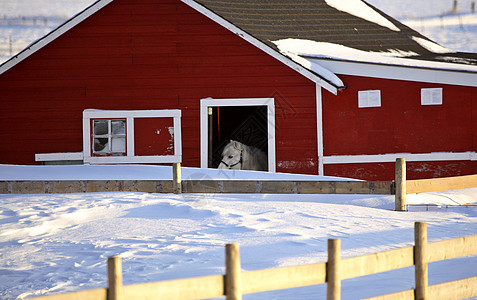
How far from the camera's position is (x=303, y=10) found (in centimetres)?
2186

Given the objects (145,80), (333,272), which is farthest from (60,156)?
(333,272)

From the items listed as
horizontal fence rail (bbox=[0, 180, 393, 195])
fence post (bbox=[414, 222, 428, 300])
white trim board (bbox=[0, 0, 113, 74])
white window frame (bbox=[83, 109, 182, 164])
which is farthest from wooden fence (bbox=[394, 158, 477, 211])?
white trim board (bbox=[0, 0, 113, 74])

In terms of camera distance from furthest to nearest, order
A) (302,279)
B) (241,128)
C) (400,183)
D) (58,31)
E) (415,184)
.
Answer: (241,128), (58,31), (415,184), (400,183), (302,279)

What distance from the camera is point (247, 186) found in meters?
10.9

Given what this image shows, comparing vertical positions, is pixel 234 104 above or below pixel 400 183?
above

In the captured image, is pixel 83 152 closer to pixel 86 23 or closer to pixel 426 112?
pixel 86 23

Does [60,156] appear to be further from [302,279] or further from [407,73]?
[302,279]

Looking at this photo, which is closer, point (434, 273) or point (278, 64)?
point (434, 273)

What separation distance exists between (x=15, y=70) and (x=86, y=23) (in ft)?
7.00

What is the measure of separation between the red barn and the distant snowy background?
187 feet

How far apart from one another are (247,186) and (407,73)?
20.8ft

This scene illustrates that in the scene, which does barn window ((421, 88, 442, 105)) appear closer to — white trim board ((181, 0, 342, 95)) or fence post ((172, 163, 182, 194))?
white trim board ((181, 0, 342, 95))

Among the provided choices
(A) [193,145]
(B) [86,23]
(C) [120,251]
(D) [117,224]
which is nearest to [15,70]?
(B) [86,23]

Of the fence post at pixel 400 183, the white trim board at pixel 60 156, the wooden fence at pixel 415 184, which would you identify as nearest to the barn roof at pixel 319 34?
the white trim board at pixel 60 156
